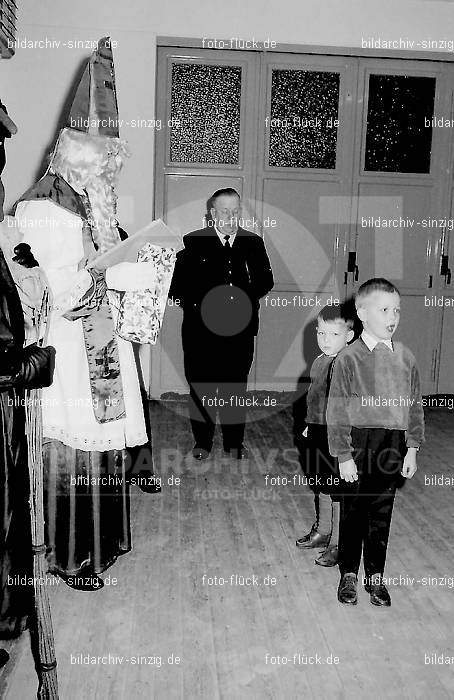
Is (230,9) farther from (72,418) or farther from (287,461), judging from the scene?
(72,418)

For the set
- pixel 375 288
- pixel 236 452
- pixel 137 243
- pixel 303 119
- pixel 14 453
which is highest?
pixel 303 119

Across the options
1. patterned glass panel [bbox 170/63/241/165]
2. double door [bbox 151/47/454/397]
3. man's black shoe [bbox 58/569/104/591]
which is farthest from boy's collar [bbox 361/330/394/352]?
patterned glass panel [bbox 170/63/241/165]

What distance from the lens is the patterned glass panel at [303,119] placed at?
17.4ft

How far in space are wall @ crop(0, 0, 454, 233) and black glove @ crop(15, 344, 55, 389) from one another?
3.68 meters

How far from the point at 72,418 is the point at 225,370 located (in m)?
1.63

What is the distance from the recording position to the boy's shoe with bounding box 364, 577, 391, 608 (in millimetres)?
2396

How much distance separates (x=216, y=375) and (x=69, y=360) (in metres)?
1.61

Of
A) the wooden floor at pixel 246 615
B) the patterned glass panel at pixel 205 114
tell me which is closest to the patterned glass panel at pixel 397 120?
the patterned glass panel at pixel 205 114

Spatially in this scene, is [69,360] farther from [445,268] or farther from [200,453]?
[445,268]

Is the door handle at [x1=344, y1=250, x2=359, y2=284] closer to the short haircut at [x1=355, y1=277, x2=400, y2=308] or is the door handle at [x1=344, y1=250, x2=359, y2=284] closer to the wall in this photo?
the wall

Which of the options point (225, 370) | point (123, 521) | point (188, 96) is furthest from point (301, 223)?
point (123, 521)

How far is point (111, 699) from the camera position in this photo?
1.87m

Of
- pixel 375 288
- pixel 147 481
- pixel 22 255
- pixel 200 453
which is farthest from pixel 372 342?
pixel 200 453

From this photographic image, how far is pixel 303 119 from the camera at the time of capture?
535 cm
